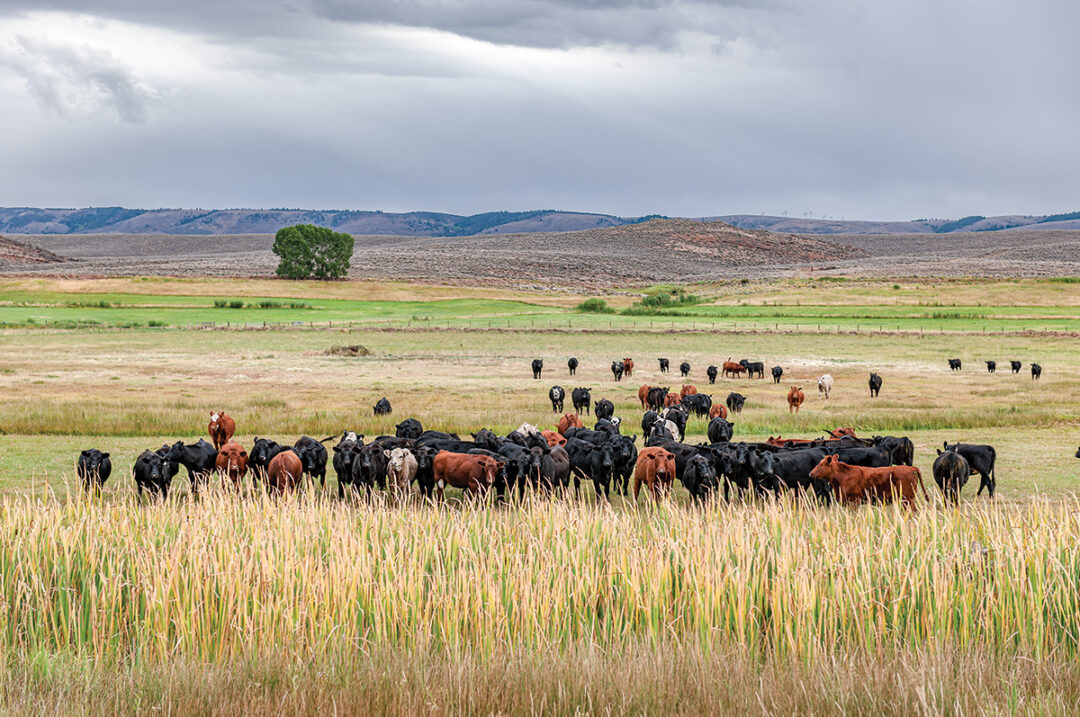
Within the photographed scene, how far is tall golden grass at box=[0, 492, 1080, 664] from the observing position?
6.96m

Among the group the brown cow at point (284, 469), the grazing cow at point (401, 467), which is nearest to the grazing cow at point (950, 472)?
the grazing cow at point (401, 467)

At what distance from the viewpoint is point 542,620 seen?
7277mm

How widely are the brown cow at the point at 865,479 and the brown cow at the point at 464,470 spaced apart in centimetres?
535

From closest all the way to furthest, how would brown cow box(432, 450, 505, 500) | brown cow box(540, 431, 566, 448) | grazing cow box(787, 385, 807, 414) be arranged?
brown cow box(432, 450, 505, 500)
brown cow box(540, 431, 566, 448)
grazing cow box(787, 385, 807, 414)

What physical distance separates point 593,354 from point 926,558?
44352 millimetres

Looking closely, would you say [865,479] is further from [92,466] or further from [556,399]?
[556,399]

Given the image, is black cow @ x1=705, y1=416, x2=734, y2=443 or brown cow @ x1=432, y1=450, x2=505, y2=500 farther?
black cow @ x1=705, y1=416, x2=734, y2=443

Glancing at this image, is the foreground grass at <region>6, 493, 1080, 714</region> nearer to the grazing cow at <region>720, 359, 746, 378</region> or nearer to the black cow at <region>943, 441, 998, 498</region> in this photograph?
the black cow at <region>943, 441, 998, 498</region>

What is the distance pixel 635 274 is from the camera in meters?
168

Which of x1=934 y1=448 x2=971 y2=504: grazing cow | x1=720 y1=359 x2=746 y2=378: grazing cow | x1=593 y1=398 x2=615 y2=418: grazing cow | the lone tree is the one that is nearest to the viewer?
x1=934 y1=448 x2=971 y2=504: grazing cow

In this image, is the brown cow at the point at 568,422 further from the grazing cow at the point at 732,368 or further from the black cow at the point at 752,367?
the black cow at the point at 752,367

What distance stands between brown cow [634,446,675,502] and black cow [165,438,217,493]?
767cm

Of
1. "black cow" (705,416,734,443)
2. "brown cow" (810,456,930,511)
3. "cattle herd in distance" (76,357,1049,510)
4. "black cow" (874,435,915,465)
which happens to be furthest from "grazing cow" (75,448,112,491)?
"black cow" (874,435,915,465)

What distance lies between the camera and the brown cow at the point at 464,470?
1528cm
